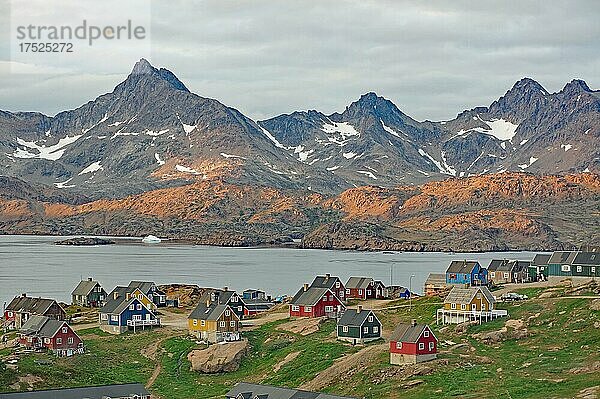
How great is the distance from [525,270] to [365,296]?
2079 cm

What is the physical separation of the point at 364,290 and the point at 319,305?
19.7 m

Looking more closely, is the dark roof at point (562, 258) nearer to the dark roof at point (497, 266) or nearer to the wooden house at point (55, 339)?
the dark roof at point (497, 266)

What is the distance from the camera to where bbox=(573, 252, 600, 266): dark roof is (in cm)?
10831

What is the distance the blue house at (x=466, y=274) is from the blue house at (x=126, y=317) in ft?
131

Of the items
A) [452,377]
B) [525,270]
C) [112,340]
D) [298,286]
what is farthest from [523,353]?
[298,286]

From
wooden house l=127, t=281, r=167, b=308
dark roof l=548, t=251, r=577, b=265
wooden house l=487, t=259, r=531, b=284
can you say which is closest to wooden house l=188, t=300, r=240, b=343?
wooden house l=127, t=281, r=167, b=308

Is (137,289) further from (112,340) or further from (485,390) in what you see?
(485,390)

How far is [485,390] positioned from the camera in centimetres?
6894

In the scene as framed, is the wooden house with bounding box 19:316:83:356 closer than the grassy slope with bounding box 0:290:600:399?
No

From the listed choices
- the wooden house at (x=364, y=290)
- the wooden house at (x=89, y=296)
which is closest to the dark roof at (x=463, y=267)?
the wooden house at (x=364, y=290)

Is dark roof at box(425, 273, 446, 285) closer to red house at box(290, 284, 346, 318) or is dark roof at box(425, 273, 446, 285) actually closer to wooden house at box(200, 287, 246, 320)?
red house at box(290, 284, 346, 318)

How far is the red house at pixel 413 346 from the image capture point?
77.8 metres

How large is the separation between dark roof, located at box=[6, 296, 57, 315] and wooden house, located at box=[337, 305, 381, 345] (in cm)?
3446

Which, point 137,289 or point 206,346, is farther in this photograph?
point 137,289
